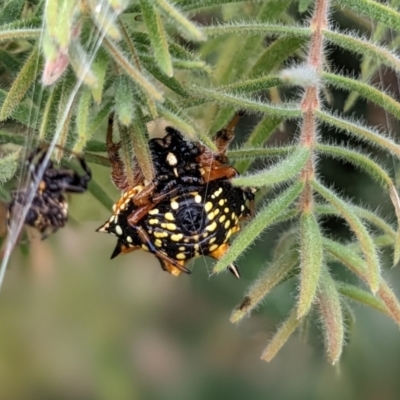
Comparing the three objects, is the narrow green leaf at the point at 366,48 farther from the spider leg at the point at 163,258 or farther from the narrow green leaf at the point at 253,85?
the spider leg at the point at 163,258

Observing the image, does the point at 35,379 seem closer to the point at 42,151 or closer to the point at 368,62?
the point at 42,151

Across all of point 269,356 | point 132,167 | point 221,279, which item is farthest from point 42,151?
point 221,279

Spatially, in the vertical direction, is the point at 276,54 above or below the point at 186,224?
above

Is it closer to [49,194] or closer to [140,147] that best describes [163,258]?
[140,147]

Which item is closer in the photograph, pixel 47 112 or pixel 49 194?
pixel 47 112

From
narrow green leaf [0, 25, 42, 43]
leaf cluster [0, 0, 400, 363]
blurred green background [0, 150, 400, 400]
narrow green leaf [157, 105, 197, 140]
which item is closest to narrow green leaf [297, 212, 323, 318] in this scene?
leaf cluster [0, 0, 400, 363]

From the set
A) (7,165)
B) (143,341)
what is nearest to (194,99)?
(7,165)

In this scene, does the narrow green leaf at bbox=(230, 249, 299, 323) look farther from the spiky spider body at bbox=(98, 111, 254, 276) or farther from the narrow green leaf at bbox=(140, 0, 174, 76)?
the narrow green leaf at bbox=(140, 0, 174, 76)
